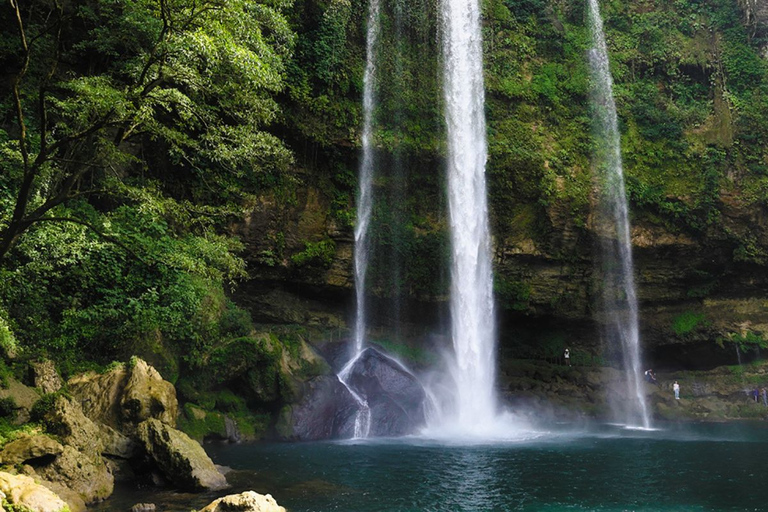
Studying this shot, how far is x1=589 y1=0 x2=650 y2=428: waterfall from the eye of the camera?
71.7ft

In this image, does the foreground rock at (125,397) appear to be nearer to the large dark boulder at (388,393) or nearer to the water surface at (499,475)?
→ the water surface at (499,475)

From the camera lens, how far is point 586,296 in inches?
909

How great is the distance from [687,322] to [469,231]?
36.1ft

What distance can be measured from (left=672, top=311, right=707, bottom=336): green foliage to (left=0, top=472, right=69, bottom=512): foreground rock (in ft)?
79.0

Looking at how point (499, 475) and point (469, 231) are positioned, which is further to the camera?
point (469, 231)

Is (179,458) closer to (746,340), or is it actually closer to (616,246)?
(616,246)

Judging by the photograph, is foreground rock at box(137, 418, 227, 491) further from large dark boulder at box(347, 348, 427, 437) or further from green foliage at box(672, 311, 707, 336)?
green foliage at box(672, 311, 707, 336)

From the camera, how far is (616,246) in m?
22.0

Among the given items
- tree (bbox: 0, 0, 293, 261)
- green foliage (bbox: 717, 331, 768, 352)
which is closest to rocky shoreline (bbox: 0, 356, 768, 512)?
tree (bbox: 0, 0, 293, 261)

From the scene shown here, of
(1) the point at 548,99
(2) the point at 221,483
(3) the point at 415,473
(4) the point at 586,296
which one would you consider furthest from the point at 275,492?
(1) the point at 548,99

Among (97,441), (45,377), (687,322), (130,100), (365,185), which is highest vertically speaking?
(365,185)

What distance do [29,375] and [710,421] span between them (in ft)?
73.8

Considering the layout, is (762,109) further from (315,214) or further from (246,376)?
(246,376)

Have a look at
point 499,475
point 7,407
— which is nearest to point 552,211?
point 499,475
